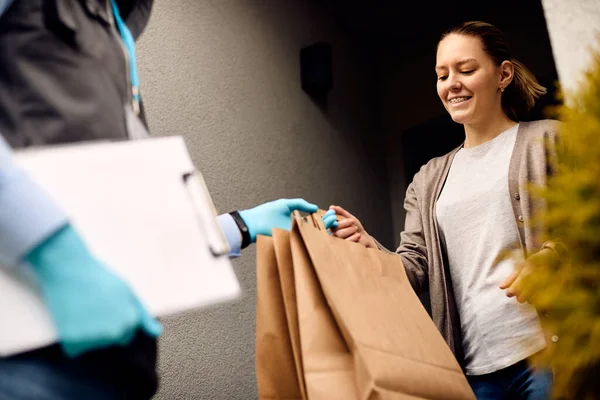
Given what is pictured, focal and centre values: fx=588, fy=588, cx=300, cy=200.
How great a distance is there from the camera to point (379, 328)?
744 mm

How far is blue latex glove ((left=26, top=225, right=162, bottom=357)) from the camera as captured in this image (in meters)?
0.49

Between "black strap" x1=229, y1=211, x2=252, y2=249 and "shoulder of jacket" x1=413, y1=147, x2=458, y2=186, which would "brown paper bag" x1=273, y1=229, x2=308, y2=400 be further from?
"shoulder of jacket" x1=413, y1=147, x2=458, y2=186

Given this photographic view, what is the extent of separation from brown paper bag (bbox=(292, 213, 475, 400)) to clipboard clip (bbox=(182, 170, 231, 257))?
18cm

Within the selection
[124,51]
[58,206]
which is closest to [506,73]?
[124,51]

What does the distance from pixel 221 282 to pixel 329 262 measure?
0.76 feet

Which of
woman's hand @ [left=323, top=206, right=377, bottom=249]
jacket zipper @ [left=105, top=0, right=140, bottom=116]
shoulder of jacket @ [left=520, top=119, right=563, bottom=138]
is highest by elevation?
jacket zipper @ [left=105, top=0, right=140, bottom=116]

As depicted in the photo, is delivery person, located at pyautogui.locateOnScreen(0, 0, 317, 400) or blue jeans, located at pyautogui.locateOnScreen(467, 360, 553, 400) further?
blue jeans, located at pyautogui.locateOnScreen(467, 360, 553, 400)

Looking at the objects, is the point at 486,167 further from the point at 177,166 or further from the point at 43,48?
the point at 43,48

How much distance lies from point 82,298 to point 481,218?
82cm

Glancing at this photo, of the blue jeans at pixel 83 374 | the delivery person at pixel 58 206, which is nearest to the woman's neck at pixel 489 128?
the delivery person at pixel 58 206

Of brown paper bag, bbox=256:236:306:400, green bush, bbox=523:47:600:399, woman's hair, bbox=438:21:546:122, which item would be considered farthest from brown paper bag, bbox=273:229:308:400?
woman's hair, bbox=438:21:546:122

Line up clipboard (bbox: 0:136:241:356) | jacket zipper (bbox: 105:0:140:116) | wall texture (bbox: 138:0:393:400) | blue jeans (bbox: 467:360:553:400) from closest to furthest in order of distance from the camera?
clipboard (bbox: 0:136:241:356) < jacket zipper (bbox: 105:0:140:116) < blue jeans (bbox: 467:360:553:400) < wall texture (bbox: 138:0:393:400)

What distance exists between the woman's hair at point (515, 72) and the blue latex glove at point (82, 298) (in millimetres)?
1013

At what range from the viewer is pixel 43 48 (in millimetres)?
602
